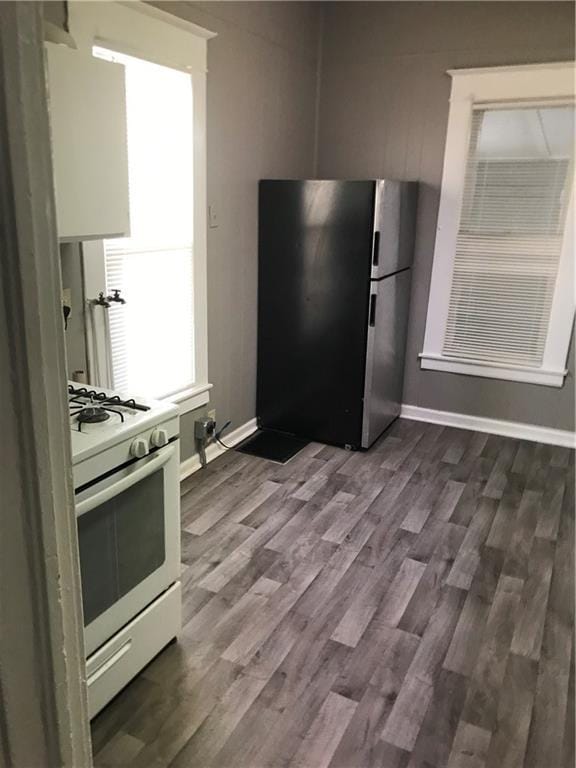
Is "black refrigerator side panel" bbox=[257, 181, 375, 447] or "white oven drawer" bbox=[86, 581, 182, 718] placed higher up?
"black refrigerator side panel" bbox=[257, 181, 375, 447]

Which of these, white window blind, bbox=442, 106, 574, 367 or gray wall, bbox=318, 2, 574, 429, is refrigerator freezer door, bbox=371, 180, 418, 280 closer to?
gray wall, bbox=318, 2, 574, 429

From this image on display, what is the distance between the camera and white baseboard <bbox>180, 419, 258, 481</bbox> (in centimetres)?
327

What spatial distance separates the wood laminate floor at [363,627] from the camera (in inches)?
67.6

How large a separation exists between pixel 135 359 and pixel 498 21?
9.48ft

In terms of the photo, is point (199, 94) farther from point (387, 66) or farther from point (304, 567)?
point (304, 567)

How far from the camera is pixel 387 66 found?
3.81m

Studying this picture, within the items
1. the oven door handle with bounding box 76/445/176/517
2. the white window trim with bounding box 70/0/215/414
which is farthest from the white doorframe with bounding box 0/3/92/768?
the white window trim with bounding box 70/0/215/414

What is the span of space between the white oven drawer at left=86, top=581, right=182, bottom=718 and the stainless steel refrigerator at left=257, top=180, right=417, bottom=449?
1.87 m

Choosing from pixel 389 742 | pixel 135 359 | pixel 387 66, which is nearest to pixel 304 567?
pixel 389 742

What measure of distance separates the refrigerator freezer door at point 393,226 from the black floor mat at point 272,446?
1.15 metres

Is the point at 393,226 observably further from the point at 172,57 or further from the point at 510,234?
the point at 172,57

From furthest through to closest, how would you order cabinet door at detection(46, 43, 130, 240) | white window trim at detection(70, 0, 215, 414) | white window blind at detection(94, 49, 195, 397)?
1. white window blind at detection(94, 49, 195, 397)
2. white window trim at detection(70, 0, 215, 414)
3. cabinet door at detection(46, 43, 130, 240)

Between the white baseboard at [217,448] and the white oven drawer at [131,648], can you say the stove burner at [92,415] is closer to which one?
the white oven drawer at [131,648]

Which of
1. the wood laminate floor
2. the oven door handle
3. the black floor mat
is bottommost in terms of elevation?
the wood laminate floor
